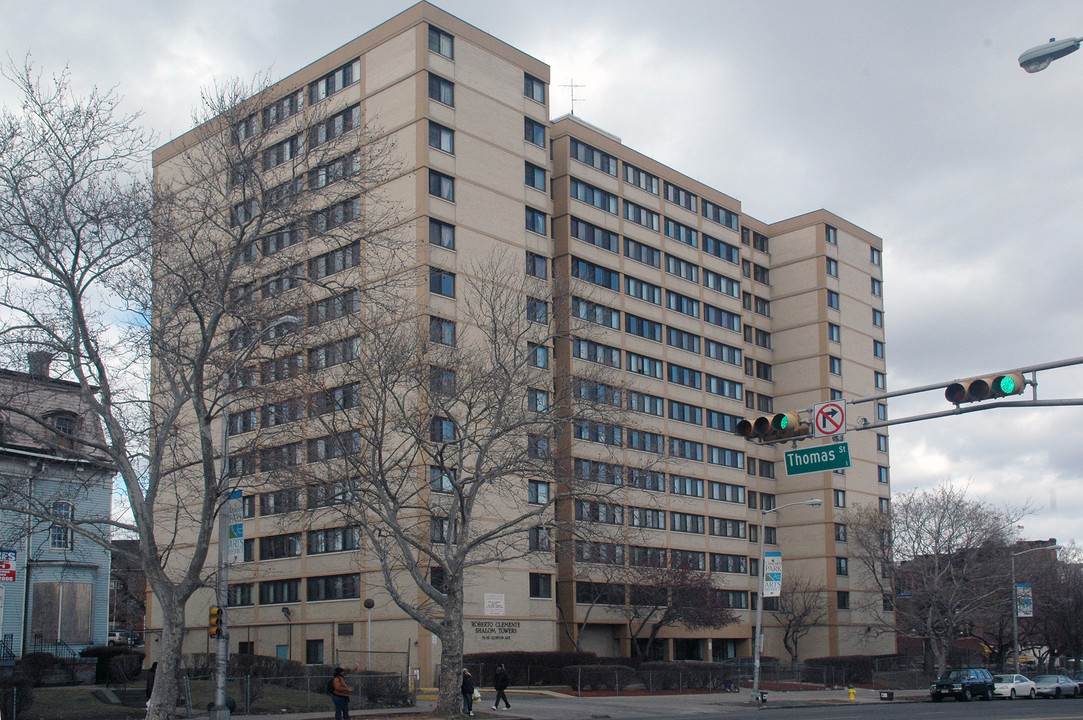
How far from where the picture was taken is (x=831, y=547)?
256 feet

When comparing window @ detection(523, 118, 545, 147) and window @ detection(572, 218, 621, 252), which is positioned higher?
window @ detection(523, 118, 545, 147)

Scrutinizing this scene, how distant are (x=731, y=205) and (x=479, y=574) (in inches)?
1602

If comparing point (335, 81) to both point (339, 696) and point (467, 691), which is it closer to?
point (467, 691)

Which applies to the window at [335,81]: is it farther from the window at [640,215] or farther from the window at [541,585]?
the window at [541,585]

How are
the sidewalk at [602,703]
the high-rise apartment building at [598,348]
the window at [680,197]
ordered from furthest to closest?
the window at [680,197] < the high-rise apartment building at [598,348] < the sidewalk at [602,703]

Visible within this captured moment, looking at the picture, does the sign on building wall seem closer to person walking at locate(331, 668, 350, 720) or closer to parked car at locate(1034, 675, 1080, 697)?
person walking at locate(331, 668, 350, 720)

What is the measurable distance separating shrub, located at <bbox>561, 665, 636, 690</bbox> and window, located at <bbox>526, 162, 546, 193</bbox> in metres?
25.9

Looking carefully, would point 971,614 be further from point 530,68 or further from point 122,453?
point 122,453

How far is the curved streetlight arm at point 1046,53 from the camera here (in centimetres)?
1383

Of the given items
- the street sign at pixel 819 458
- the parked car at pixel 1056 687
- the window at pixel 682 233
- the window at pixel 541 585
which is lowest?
the parked car at pixel 1056 687

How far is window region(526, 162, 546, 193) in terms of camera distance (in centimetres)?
5859

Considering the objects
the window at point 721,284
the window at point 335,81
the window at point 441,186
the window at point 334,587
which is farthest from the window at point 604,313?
the window at point 334,587

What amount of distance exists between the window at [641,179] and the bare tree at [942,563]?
26.9 meters

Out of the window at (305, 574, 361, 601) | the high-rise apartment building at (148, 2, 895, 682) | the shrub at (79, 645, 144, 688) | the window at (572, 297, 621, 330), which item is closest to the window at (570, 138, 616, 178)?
the high-rise apartment building at (148, 2, 895, 682)
